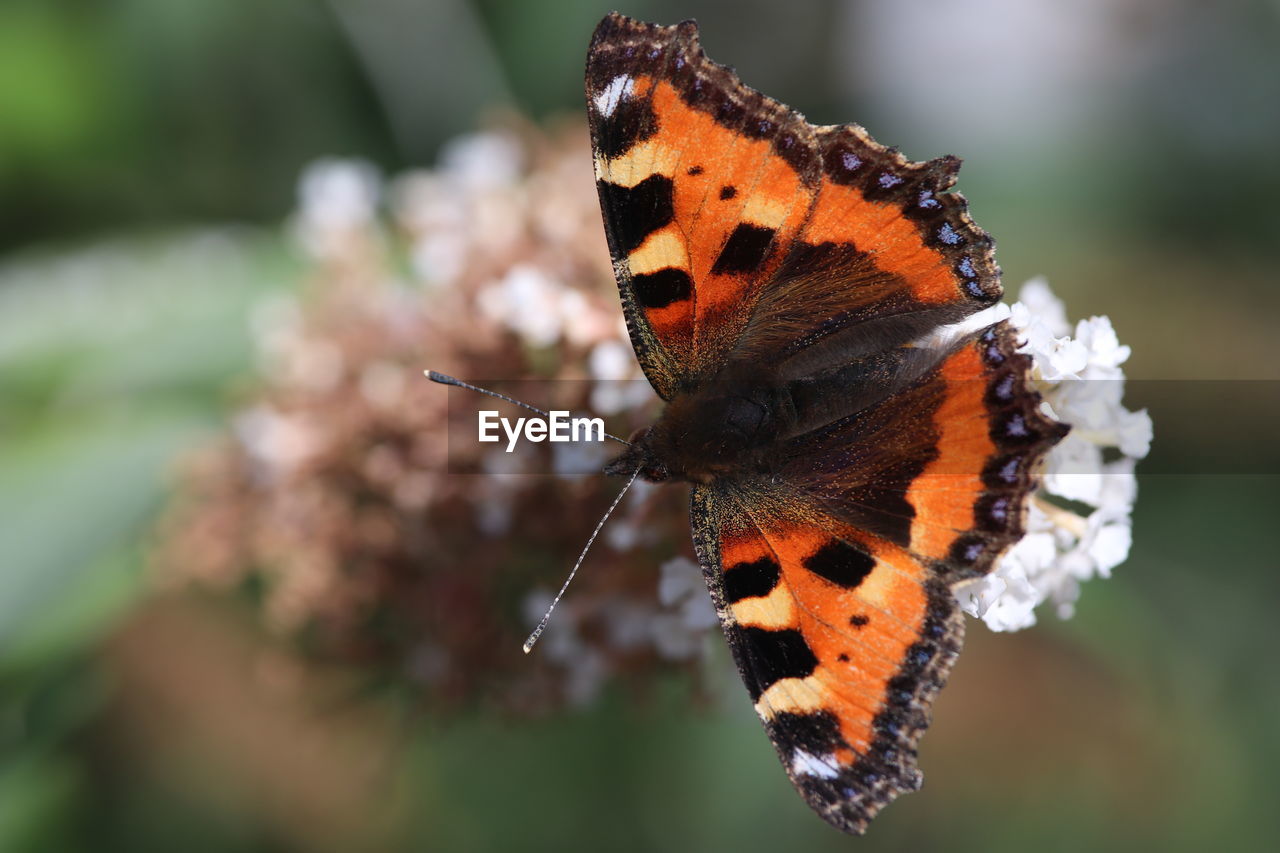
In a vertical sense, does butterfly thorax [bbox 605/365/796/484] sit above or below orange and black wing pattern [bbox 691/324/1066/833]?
above

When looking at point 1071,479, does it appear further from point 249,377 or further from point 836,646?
point 249,377

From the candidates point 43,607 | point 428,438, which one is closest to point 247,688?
point 43,607

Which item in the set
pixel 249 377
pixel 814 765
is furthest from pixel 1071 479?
pixel 249 377

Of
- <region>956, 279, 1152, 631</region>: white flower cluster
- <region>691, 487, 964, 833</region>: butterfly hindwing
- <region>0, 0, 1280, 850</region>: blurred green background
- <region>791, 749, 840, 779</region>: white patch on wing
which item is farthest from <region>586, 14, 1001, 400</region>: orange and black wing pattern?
<region>0, 0, 1280, 850</region>: blurred green background

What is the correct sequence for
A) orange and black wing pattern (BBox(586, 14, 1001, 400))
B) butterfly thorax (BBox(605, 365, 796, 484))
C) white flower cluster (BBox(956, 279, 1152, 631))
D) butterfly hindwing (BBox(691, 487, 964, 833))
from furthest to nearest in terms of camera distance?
butterfly thorax (BBox(605, 365, 796, 484)) < orange and black wing pattern (BBox(586, 14, 1001, 400)) < white flower cluster (BBox(956, 279, 1152, 631)) < butterfly hindwing (BBox(691, 487, 964, 833))

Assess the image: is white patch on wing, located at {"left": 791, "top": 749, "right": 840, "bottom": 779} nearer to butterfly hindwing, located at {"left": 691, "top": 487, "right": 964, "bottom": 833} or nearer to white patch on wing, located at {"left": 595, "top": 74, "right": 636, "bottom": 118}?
butterfly hindwing, located at {"left": 691, "top": 487, "right": 964, "bottom": 833}

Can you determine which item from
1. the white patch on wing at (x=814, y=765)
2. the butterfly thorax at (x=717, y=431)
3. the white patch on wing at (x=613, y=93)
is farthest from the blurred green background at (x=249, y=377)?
the white patch on wing at (x=613, y=93)

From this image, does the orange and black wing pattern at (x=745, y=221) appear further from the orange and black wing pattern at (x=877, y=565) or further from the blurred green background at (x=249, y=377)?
the blurred green background at (x=249, y=377)
